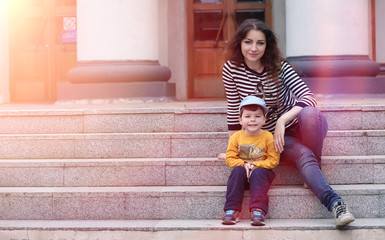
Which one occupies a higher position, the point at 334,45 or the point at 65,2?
the point at 65,2

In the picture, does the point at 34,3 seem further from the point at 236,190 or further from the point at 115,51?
the point at 236,190

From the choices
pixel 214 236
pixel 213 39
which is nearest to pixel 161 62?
pixel 213 39

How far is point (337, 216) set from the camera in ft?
13.2

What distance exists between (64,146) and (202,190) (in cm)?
166

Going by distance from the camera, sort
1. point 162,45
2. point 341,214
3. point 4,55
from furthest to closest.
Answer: point 4,55 < point 162,45 < point 341,214

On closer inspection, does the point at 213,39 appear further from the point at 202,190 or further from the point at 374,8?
the point at 202,190

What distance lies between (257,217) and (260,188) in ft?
0.83

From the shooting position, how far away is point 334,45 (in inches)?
321

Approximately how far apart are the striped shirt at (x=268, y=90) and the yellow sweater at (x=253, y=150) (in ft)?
0.71

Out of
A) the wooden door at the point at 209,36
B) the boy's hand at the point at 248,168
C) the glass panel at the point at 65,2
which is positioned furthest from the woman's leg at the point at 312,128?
the glass panel at the point at 65,2

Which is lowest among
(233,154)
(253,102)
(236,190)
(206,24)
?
(236,190)

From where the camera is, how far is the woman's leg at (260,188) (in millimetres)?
4234

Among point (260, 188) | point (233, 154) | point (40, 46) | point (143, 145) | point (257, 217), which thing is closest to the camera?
point (257, 217)

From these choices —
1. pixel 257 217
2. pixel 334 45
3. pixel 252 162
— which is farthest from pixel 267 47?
pixel 334 45
